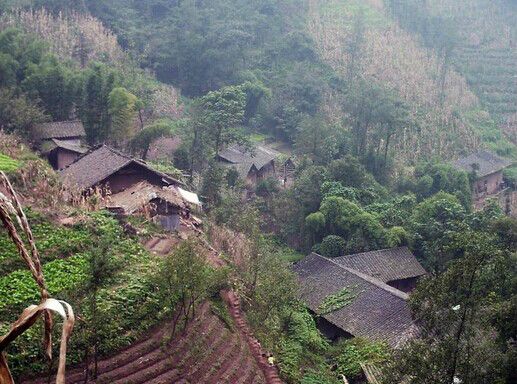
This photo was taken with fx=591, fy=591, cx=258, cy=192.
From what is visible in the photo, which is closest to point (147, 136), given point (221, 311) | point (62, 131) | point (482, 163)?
point (62, 131)

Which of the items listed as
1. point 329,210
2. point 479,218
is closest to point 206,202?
point 329,210

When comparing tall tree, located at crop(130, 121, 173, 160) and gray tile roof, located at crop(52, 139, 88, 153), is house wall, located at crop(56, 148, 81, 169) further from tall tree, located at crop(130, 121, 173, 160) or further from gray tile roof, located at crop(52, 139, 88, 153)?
tall tree, located at crop(130, 121, 173, 160)

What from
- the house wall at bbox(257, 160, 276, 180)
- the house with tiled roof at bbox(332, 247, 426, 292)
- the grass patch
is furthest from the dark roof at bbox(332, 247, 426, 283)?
the house wall at bbox(257, 160, 276, 180)

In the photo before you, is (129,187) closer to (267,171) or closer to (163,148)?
(163,148)

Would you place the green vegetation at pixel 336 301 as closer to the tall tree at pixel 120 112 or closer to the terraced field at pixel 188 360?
the terraced field at pixel 188 360

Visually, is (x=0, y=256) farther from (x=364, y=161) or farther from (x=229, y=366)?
(x=364, y=161)

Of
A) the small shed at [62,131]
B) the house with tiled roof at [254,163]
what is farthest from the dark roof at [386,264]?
the small shed at [62,131]
